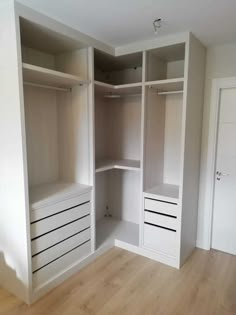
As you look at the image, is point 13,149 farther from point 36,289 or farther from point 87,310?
point 87,310

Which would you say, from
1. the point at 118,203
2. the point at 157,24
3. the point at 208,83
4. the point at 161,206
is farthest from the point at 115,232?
the point at 157,24

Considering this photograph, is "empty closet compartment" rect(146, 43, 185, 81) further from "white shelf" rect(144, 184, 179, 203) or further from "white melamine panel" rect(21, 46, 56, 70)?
"white shelf" rect(144, 184, 179, 203)

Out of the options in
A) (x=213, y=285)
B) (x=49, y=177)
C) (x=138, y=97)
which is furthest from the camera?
(x=138, y=97)

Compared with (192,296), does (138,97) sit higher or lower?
higher

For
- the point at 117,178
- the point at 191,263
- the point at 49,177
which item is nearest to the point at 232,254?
the point at 191,263

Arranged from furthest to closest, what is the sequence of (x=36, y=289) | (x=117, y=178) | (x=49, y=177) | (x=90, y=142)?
(x=117, y=178) → (x=49, y=177) → (x=90, y=142) → (x=36, y=289)

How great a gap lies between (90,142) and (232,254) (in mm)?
2294

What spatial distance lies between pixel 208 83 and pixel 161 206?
1.62m

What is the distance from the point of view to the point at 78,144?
2.85m

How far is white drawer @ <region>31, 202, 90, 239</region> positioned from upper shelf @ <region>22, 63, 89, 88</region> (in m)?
1.36

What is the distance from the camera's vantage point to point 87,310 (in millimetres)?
2145

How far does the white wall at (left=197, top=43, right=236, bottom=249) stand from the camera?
283 cm

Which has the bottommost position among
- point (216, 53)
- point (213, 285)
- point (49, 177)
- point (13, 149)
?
point (213, 285)

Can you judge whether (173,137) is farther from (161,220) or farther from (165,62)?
(161,220)
